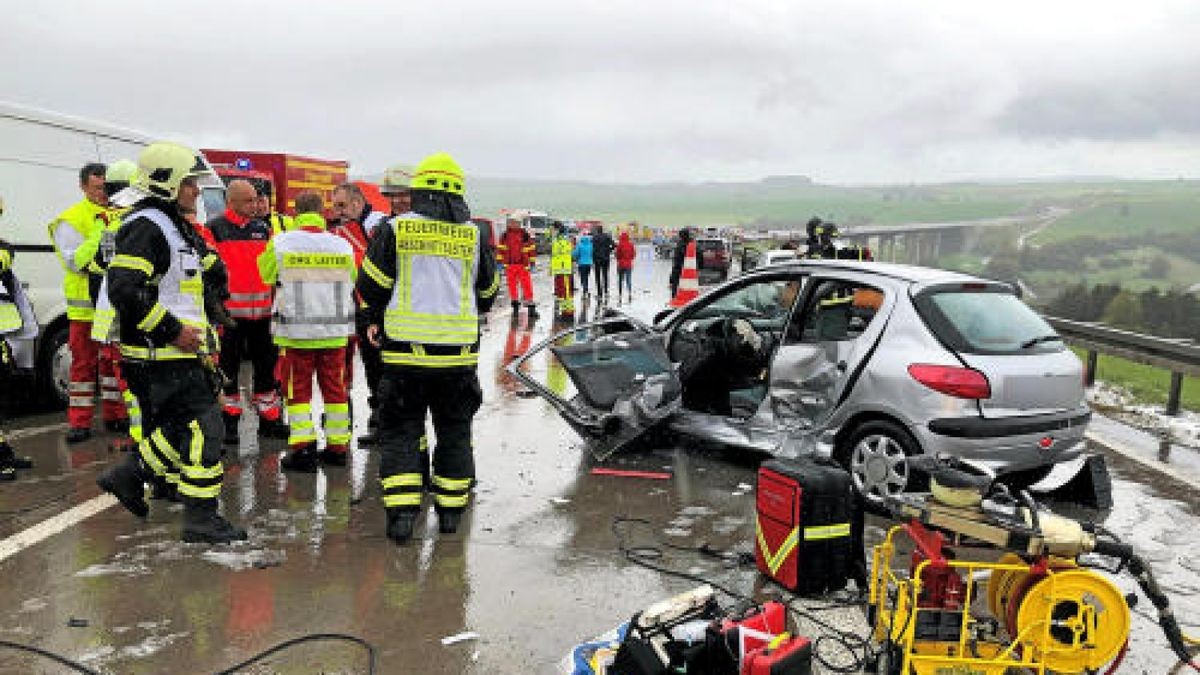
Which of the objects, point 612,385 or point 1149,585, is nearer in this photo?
point 1149,585

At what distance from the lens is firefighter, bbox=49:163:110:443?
6.35 metres

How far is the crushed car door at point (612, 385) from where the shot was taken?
6.17 m

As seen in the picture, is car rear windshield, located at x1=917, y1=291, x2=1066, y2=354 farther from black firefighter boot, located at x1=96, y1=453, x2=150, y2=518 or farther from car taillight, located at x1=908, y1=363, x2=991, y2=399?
black firefighter boot, located at x1=96, y1=453, x2=150, y2=518

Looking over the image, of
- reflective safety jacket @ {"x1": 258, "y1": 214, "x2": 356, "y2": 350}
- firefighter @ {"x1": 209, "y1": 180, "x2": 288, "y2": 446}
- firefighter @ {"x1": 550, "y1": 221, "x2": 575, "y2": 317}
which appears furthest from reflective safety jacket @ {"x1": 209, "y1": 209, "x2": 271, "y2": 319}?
firefighter @ {"x1": 550, "y1": 221, "x2": 575, "y2": 317}

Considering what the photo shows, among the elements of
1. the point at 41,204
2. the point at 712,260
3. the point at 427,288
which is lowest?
the point at 712,260

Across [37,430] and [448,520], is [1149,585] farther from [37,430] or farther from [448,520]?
[37,430]

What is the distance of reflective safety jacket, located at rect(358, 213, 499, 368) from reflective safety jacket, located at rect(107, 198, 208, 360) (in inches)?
35.3

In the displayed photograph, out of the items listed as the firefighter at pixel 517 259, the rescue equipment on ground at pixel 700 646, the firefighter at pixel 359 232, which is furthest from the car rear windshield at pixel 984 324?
the firefighter at pixel 517 259

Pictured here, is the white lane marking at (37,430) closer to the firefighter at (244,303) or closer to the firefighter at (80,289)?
the firefighter at (80,289)

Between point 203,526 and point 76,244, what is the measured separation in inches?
123

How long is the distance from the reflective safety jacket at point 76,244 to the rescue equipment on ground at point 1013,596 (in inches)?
235

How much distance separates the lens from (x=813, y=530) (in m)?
4.06

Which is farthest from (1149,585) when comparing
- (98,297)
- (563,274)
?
(563,274)

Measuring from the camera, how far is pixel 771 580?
425cm
